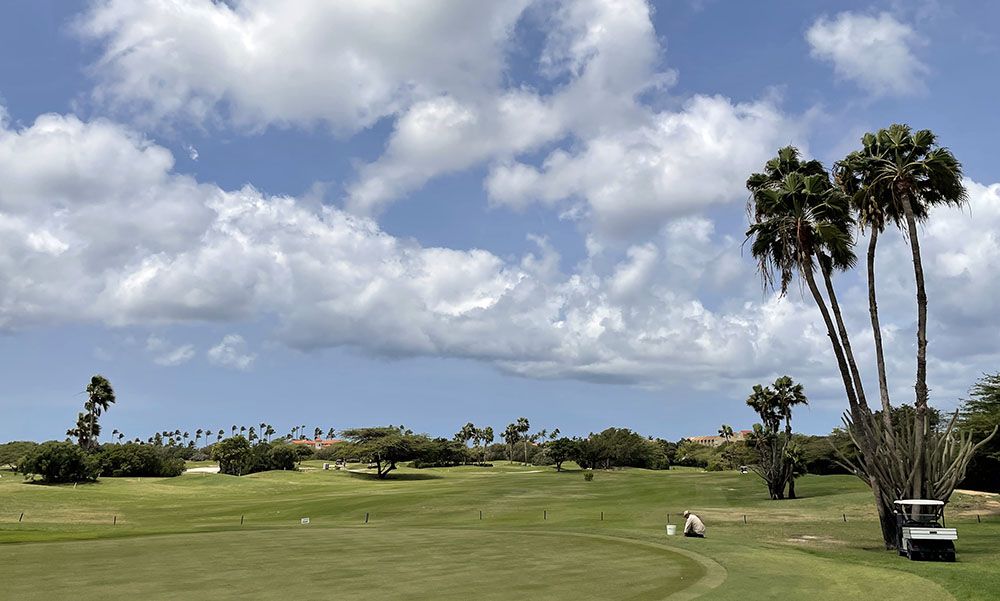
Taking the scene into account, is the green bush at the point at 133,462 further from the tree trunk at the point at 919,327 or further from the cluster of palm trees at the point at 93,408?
the tree trunk at the point at 919,327

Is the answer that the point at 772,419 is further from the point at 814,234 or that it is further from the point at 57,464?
the point at 57,464

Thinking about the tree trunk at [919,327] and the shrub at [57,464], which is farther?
the shrub at [57,464]

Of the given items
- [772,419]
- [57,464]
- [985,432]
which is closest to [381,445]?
[57,464]

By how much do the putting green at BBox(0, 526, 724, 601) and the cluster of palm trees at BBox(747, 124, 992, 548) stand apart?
43.1ft

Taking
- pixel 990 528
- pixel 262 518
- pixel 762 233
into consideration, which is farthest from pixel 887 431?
pixel 262 518

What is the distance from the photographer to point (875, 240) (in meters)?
37.8

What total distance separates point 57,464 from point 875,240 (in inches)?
4794

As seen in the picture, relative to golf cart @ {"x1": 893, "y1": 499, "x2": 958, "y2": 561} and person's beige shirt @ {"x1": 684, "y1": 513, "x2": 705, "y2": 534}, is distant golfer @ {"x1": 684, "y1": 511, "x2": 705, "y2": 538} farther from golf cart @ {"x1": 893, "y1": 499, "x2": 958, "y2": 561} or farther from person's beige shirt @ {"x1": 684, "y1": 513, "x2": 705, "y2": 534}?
golf cart @ {"x1": 893, "y1": 499, "x2": 958, "y2": 561}

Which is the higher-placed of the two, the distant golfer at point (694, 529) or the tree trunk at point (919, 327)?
the tree trunk at point (919, 327)

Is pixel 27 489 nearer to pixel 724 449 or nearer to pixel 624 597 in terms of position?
pixel 624 597

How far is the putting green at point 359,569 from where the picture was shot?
821 inches

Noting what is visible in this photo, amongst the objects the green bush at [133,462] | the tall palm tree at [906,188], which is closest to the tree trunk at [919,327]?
the tall palm tree at [906,188]

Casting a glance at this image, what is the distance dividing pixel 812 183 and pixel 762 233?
3.89m

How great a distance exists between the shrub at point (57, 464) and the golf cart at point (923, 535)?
12090 cm
